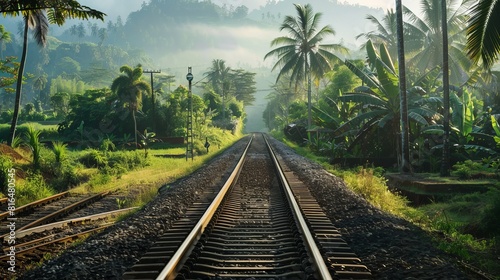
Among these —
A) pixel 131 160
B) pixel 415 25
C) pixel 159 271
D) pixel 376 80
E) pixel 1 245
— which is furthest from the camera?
pixel 415 25

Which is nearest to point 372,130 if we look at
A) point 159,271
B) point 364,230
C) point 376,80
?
point 376,80

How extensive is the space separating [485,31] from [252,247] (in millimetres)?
6695

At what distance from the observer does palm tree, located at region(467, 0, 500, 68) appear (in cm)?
806

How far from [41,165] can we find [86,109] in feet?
100

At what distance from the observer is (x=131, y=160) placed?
2266cm

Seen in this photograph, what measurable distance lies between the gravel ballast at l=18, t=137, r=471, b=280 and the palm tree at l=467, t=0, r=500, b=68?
4.06 m

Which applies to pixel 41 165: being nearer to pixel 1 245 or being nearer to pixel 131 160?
pixel 131 160

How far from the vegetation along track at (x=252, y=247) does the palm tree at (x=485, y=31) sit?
4.79 metres

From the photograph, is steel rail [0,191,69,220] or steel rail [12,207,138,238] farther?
steel rail [0,191,69,220]

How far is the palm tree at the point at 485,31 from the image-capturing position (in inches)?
317

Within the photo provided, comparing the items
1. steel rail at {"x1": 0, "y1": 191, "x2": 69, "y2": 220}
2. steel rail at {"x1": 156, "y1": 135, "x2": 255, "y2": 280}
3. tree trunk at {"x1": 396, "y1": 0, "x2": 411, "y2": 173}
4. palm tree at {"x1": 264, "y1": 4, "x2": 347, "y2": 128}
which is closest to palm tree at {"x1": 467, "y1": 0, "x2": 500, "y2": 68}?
tree trunk at {"x1": 396, "y1": 0, "x2": 411, "y2": 173}

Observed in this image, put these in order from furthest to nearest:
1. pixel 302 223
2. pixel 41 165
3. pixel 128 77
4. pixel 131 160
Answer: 1. pixel 128 77
2. pixel 131 160
3. pixel 41 165
4. pixel 302 223

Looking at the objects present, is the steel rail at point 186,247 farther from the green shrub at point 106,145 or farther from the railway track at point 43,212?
the green shrub at point 106,145

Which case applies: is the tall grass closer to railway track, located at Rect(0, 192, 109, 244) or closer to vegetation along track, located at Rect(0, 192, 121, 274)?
railway track, located at Rect(0, 192, 109, 244)
